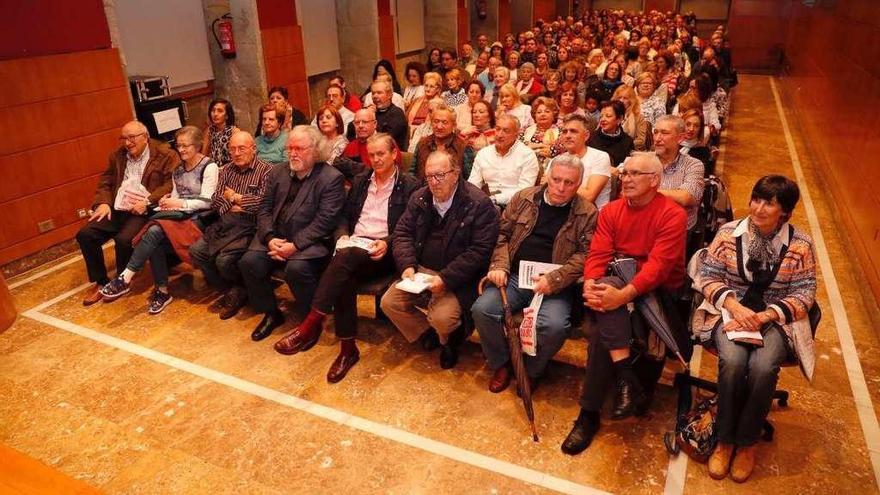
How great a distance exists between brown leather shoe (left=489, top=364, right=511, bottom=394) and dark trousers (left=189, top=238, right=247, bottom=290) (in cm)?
195

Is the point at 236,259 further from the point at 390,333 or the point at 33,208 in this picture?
the point at 33,208

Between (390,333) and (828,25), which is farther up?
(828,25)

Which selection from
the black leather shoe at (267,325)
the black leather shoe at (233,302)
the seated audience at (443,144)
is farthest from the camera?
the seated audience at (443,144)

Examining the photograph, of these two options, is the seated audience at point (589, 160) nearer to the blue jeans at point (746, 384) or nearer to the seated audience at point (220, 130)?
the blue jeans at point (746, 384)

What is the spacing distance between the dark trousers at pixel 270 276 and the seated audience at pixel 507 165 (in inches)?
50.8

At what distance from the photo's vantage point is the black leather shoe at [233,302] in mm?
4156

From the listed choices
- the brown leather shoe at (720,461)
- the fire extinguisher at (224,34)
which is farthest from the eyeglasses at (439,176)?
the fire extinguisher at (224,34)

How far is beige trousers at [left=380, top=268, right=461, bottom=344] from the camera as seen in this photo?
3287 mm

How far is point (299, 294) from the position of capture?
3.81 m

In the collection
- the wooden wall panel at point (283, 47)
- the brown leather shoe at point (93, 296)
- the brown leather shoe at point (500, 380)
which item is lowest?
the brown leather shoe at point (500, 380)

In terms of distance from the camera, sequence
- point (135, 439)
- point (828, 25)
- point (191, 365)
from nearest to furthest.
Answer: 1. point (135, 439)
2. point (191, 365)
3. point (828, 25)

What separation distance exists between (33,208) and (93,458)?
3093 millimetres

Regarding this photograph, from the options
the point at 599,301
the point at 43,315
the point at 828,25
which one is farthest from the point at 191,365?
the point at 828,25

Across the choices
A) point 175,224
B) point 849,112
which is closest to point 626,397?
point 175,224
